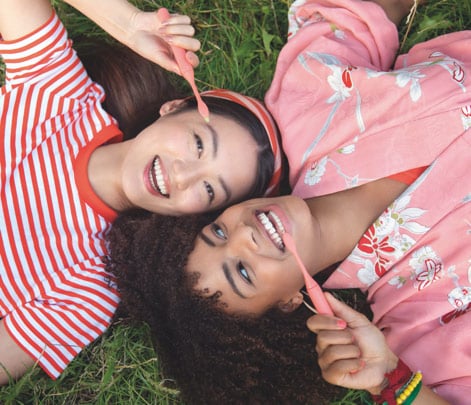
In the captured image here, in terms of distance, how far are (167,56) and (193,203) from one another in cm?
53

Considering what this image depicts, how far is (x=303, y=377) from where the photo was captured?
216 cm

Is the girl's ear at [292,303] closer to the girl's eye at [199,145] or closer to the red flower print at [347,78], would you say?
the girl's eye at [199,145]

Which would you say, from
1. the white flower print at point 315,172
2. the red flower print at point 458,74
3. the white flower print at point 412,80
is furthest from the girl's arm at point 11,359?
the red flower print at point 458,74

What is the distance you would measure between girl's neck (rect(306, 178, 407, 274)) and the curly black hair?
1.00 ft

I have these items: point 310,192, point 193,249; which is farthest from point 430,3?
point 193,249

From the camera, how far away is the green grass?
7.68ft

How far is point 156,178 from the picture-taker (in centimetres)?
212

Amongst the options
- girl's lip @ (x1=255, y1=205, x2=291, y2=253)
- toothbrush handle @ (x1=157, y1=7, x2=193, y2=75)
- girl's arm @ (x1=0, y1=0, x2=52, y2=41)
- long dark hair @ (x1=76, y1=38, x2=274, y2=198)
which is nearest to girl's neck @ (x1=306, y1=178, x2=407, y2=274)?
girl's lip @ (x1=255, y1=205, x2=291, y2=253)

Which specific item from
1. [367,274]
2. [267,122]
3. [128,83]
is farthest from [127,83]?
[367,274]

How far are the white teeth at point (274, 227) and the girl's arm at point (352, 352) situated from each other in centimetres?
24

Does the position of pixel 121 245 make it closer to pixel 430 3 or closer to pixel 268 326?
pixel 268 326

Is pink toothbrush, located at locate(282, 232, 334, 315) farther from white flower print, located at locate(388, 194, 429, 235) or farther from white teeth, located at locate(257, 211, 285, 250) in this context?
white flower print, located at locate(388, 194, 429, 235)

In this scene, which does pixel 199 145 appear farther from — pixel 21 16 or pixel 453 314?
pixel 453 314

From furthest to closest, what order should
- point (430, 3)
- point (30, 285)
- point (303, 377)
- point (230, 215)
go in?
A: 1. point (430, 3)
2. point (30, 285)
3. point (303, 377)
4. point (230, 215)
